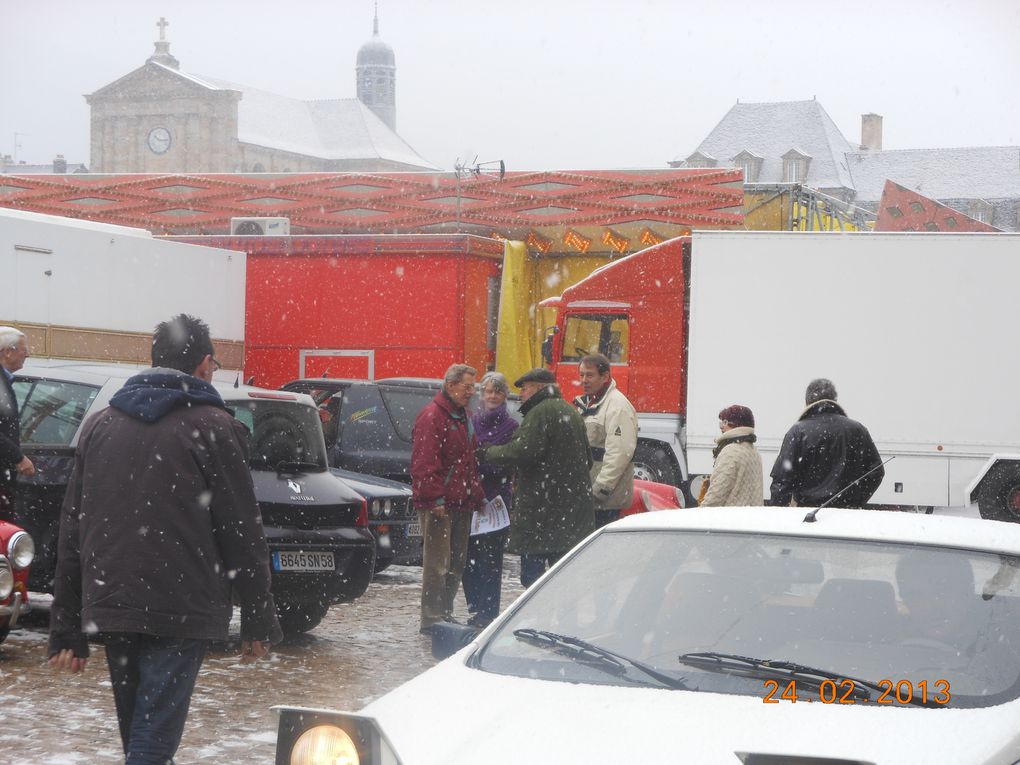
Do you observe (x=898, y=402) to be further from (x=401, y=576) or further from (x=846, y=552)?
(x=846, y=552)

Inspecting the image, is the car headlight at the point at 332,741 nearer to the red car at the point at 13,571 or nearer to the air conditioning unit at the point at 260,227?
the red car at the point at 13,571

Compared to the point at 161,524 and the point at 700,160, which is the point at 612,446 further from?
the point at 700,160

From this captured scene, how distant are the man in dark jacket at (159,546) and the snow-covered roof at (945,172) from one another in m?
94.7

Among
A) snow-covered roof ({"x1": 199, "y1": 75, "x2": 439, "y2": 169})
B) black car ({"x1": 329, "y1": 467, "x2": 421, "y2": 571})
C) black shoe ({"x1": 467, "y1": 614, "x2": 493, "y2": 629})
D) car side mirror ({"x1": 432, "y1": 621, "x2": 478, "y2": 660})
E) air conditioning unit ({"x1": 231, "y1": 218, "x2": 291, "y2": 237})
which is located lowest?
black shoe ({"x1": 467, "y1": 614, "x2": 493, "y2": 629})

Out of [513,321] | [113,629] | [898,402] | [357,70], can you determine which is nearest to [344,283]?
[513,321]

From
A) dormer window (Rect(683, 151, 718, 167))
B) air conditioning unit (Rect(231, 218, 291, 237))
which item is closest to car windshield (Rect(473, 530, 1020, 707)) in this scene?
air conditioning unit (Rect(231, 218, 291, 237))

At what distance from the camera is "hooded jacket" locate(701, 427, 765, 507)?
30.0 feet

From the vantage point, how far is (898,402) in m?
17.0

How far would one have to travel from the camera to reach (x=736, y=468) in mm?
9172

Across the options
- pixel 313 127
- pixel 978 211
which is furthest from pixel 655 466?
pixel 313 127

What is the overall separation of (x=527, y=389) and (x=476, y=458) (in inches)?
24.8

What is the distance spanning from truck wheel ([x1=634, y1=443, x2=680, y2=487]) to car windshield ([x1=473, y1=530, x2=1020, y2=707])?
1341 cm

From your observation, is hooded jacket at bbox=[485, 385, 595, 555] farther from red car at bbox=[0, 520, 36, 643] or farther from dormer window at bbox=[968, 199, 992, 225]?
dormer window at bbox=[968, 199, 992, 225]

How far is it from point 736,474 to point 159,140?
102 meters
